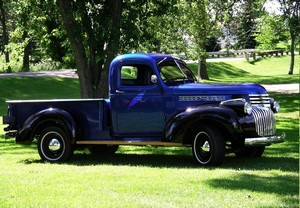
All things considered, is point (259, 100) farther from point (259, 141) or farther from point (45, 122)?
point (45, 122)

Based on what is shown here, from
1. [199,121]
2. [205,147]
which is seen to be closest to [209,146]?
[205,147]

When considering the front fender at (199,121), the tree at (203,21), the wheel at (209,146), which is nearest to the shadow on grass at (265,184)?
the wheel at (209,146)

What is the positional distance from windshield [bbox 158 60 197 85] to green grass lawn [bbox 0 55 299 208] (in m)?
1.49

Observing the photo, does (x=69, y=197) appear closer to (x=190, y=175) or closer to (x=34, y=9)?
(x=190, y=175)

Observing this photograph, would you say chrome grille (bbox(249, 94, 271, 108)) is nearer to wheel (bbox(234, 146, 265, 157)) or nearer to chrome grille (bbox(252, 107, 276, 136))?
chrome grille (bbox(252, 107, 276, 136))

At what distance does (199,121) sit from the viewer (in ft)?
28.4

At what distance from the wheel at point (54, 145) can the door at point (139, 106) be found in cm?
98

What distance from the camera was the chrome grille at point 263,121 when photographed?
8.51 m

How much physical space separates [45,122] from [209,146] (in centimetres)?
323

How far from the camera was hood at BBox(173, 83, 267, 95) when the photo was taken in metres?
8.71

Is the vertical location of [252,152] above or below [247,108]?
below

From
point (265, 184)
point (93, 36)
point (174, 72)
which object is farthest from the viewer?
point (93, 36)

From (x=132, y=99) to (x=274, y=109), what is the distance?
2531mm

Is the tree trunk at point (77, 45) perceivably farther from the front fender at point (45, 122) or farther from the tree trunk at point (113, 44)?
the front fender at point (45, 122)
